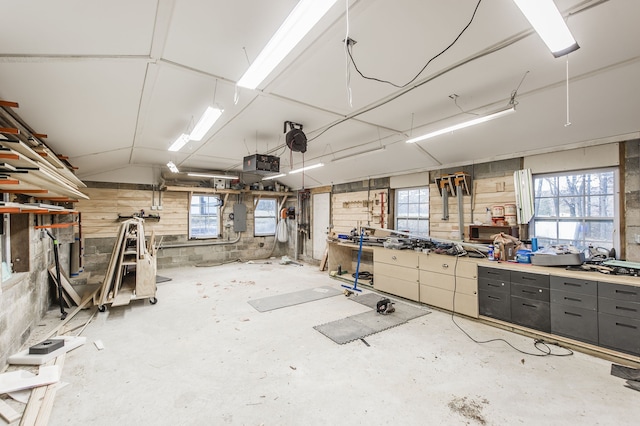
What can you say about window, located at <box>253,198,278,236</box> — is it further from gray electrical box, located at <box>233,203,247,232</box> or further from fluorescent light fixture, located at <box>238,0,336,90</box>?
fluorescent light fixture, located at <box>238,0,336,90</box>

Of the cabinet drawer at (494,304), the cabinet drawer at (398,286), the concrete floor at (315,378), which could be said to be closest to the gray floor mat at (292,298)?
the concrete floor at (315,378)

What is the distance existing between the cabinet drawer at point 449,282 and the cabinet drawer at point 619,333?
4.22ft

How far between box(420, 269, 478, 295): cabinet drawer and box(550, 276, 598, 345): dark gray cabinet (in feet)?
2.97

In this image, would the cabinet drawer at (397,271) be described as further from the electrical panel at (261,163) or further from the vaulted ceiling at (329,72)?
the electrical panel at (261,163)

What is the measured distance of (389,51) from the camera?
2.32m

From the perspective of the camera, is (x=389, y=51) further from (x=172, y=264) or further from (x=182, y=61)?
(x=172, y=264)

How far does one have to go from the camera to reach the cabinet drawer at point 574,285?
9.75 feet

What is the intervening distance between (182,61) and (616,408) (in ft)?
15.4

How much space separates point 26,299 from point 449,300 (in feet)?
18.9

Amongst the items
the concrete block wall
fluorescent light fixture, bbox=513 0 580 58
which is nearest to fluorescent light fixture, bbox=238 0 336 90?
fluorescent light fixture, bbox=513 0 580 58

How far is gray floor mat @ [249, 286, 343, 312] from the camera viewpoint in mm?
4520

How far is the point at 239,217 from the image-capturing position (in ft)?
28.6

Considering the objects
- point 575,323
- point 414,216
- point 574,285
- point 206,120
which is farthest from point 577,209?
point 206,120

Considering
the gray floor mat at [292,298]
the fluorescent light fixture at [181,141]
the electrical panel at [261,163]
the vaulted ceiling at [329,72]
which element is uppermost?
the vaulted ceiling at [329,72]
